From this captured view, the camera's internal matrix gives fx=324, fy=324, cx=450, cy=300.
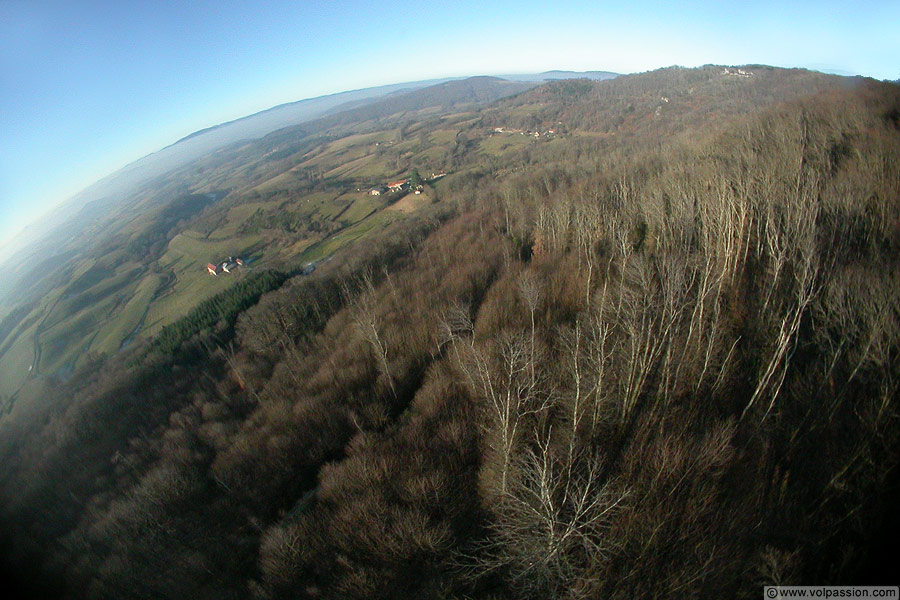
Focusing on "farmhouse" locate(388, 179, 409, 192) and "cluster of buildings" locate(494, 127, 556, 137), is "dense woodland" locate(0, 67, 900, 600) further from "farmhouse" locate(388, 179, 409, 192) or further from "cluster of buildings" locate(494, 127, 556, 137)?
"cluster of buildings" locate(494, 127, 556, 137)

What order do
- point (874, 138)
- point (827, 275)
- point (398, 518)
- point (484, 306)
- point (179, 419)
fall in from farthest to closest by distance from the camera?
1. point (484, 306)
2. point (179, 419)
3. point (874, 138)
4. point (827, 275)
5. point (398, 518)

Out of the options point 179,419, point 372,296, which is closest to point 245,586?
point 179,419

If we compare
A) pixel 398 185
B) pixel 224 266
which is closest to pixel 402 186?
pixel 398 185

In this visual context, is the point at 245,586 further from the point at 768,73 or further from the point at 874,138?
the point at 768,73

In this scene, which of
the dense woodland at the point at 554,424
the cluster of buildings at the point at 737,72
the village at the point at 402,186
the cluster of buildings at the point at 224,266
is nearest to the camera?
the dense woodland at the point at 554,424

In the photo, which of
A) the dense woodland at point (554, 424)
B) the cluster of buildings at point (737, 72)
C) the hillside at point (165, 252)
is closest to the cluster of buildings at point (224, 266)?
the hillside at point (165, 252)

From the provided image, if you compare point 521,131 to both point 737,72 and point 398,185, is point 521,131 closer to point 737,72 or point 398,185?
point 398,185

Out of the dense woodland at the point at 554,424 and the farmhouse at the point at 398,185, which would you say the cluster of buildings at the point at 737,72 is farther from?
the farmhouse at the point at 398,185
